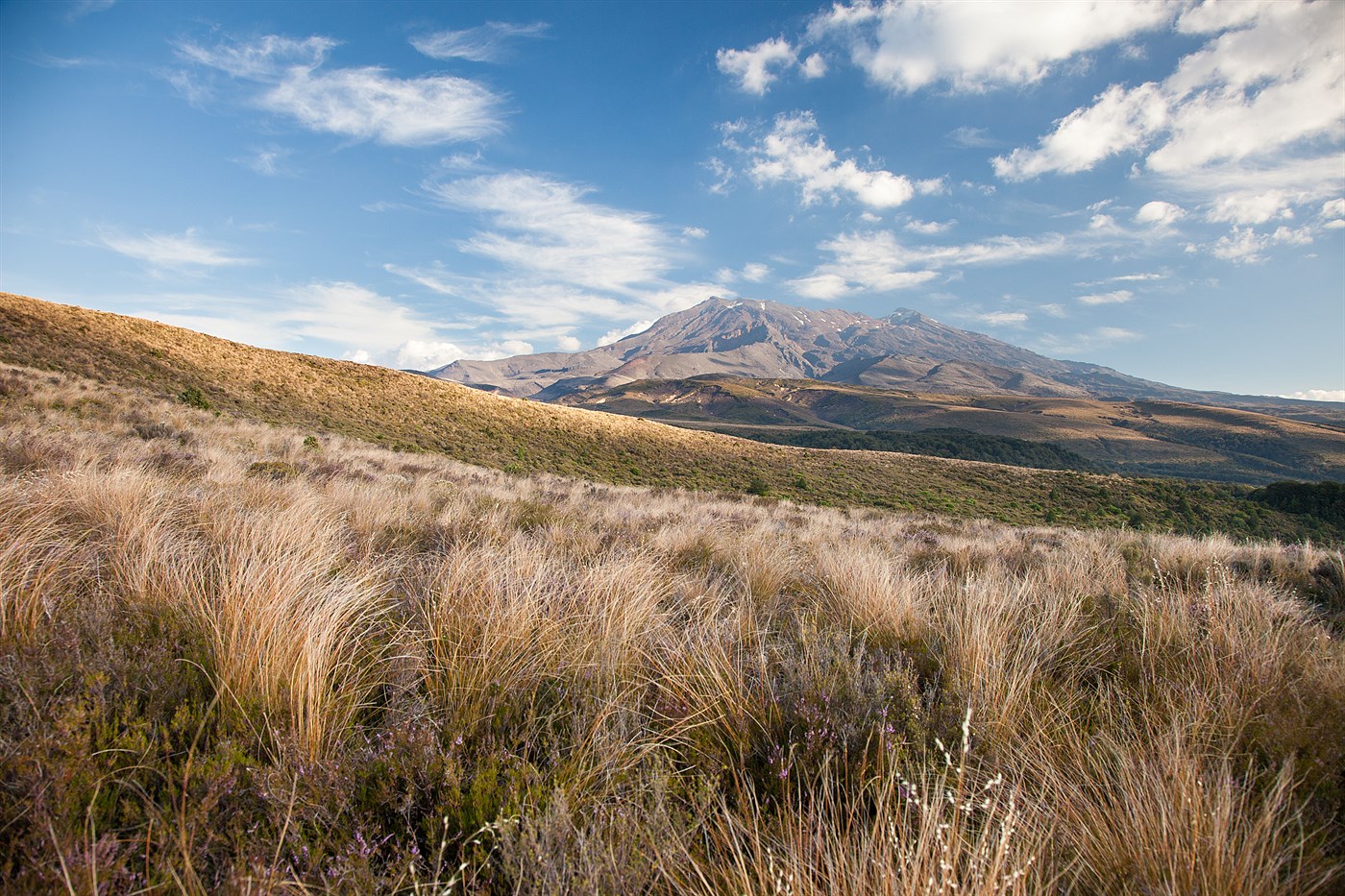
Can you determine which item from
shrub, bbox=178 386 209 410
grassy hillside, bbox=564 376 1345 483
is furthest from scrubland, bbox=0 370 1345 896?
grassy hillside, bbox=564 376 1345 483

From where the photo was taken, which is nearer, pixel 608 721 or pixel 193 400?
pixel 608 721

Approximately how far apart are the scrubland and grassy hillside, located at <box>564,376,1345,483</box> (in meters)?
125

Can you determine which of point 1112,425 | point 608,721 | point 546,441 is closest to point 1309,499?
point 546,441

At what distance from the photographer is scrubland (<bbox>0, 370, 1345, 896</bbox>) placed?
135 cm

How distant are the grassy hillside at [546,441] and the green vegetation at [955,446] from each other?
44.8 metres

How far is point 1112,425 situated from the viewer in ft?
491

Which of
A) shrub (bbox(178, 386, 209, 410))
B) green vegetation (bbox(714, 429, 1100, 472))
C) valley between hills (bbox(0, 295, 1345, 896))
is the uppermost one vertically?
shrub (bbox(178, 386, 209, 410))

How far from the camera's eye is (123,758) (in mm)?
1599

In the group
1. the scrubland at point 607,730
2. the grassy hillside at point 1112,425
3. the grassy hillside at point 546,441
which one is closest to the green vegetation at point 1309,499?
the grassy hillside at point 546,441

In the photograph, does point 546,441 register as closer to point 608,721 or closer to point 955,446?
point 608,721

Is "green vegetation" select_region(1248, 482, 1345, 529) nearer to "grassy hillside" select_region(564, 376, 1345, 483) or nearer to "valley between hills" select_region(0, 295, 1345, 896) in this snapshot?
"valley between hills" select_region(0, 295, 1345, 896)

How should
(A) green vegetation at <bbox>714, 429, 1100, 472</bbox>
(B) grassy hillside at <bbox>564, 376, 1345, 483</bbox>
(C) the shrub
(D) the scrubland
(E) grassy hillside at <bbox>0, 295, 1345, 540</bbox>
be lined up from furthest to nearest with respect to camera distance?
(B) grassy hillside at <bbox>564, 376, 1345, 483</bbox>, (A) green vegetation at <bbox>714, 429, 1100, 472</bbox>, (E) grassy hillside at <bbox>0, 295, 1345, 540</bbox>, (C) the shrub, (D) the scrubland

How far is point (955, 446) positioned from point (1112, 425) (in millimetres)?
93734

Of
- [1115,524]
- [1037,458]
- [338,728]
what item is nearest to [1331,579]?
[338,728]
